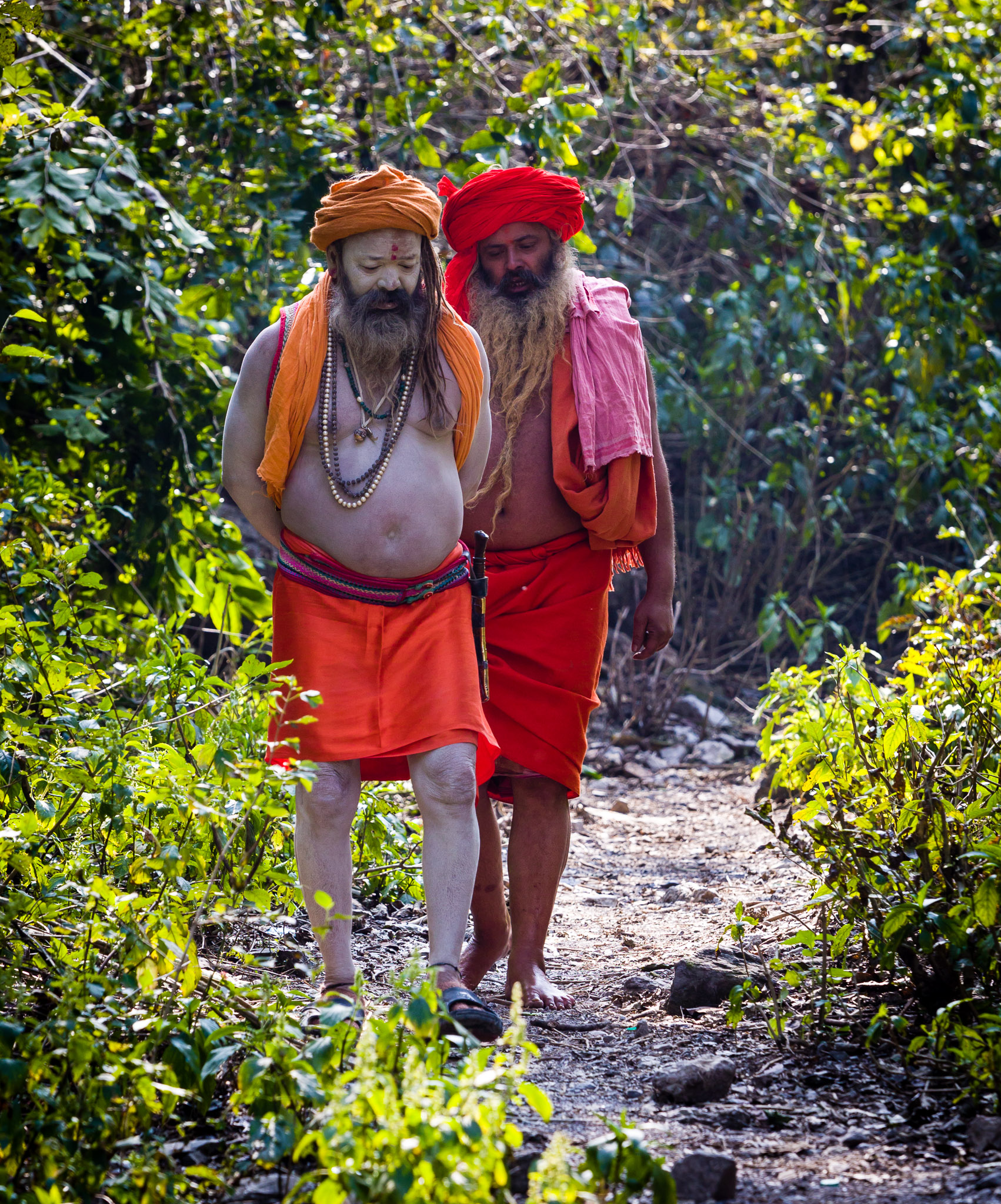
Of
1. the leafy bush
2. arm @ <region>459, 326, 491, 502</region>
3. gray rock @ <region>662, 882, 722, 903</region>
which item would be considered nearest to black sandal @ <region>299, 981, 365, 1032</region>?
the leafy bush

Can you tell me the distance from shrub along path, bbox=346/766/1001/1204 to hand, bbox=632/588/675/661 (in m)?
0.69

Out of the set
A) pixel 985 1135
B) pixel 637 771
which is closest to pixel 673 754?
pixel 637 771

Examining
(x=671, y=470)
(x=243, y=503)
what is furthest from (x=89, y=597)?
(x=671, y=470)

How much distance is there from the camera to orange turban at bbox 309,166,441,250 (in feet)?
9.10

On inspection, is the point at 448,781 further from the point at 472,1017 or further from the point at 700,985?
the point at 700,985

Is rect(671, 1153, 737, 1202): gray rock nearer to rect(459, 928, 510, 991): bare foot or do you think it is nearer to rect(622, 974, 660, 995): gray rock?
rect(622, 974, 660, 995): gray rock

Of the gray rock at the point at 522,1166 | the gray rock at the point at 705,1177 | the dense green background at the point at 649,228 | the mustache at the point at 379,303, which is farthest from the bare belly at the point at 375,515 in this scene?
the dense green background at the point at 649,228

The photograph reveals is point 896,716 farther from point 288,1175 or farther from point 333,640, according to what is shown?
point 288,1175

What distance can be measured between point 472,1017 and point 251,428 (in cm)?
135

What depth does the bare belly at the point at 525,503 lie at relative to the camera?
11.3 feet

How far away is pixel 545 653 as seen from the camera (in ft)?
11.2

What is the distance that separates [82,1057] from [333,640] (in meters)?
1.10

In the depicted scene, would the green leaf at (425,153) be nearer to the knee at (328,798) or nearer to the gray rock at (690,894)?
the gray rock at (690,894)

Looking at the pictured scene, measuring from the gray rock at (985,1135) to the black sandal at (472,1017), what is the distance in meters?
0.92
